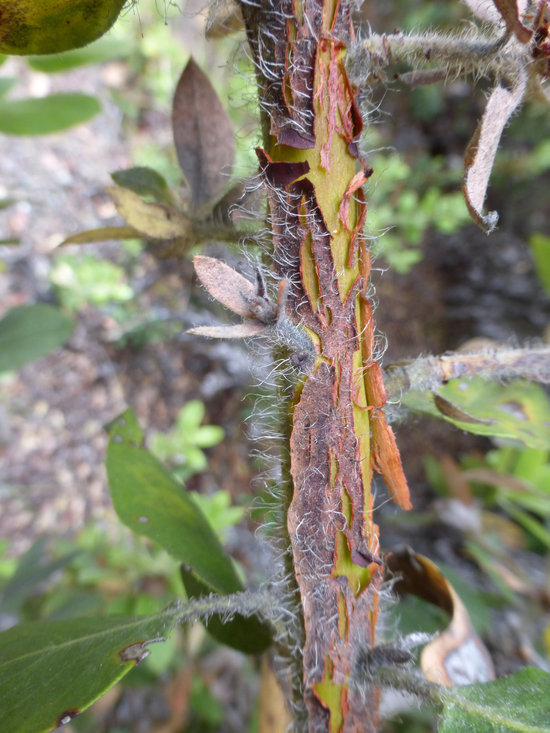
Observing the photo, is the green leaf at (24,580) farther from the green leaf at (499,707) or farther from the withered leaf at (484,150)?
the withered leaf at (484,150)

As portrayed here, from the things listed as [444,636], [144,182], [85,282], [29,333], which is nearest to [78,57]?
[144,182]

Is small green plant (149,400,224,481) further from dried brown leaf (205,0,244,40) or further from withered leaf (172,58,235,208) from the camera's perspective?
dried brown leaf (205,0,244,40)

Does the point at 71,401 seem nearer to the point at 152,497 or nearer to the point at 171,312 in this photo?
the point at 171,312

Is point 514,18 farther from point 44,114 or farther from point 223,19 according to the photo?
point 44,114

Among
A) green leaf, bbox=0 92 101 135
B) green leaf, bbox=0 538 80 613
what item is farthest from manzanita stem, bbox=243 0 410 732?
green leaf, bbox=0 538 80 613

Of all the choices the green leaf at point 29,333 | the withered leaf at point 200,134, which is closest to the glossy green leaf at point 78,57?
the withered leaf at point 200,134

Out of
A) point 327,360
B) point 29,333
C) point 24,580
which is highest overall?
point 29,333

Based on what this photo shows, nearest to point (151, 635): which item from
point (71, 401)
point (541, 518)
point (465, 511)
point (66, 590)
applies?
point (66, 590)
